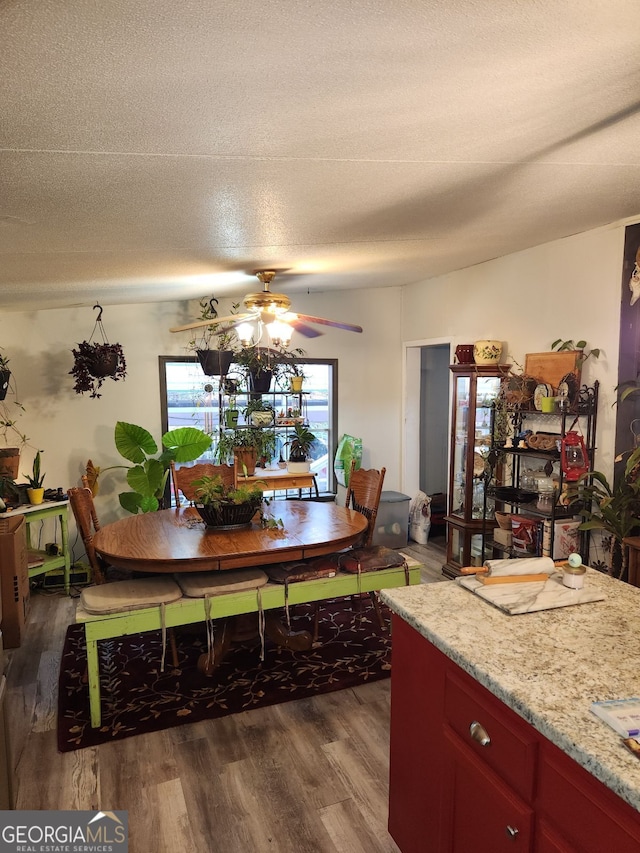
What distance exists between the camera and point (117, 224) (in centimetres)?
216

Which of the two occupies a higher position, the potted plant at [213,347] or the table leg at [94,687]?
the potted plant at [213,347]

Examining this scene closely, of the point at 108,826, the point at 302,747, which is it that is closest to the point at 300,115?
the point at 108,826

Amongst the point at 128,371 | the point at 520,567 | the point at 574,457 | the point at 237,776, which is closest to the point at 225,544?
the point at 237,776

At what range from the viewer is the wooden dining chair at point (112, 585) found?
264cm

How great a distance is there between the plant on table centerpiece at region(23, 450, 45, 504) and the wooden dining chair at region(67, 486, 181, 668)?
3.36 feet

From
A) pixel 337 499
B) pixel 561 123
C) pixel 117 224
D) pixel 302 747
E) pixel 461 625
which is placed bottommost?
pixel 302 747

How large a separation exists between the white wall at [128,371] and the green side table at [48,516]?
0.57 metres

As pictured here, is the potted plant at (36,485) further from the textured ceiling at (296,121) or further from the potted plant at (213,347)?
the textured ceiling at (296,121)

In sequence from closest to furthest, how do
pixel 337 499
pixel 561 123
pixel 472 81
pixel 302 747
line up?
1. pixel 472 81
2. pixel 561 123
3. pixel 302 747
4. pixel 337 499

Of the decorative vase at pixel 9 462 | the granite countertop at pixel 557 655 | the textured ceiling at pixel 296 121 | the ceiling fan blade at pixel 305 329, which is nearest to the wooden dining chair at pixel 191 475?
the decorative vase at pixel 9 462

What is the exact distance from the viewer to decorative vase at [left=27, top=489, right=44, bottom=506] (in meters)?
4.07

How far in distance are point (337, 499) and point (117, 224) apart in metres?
3.94

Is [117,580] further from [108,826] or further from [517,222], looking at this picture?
[517,222]

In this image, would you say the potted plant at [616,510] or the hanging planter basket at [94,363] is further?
the hanging planter basket at [94,363]
